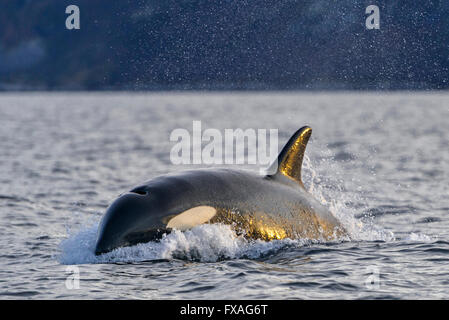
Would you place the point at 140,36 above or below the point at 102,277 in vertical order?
above

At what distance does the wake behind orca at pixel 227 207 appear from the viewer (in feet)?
38.3

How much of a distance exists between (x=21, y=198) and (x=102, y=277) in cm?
1074

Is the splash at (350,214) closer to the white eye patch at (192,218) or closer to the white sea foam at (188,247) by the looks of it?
the white sea foam at (188,247)

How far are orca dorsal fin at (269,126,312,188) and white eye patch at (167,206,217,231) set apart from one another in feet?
6.68

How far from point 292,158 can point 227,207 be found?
2.19 m

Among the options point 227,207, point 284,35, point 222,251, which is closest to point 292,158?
point 227,207

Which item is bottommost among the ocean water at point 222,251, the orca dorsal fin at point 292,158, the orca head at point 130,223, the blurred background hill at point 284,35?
the ocean water at point 222,251

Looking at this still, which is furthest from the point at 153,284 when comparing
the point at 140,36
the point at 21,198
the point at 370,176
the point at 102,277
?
the point at 140,36

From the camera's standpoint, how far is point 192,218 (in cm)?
1202

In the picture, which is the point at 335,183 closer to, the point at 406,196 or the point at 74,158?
the point at 406,196

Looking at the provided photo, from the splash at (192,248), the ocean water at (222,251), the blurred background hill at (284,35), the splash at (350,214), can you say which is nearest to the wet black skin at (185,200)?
the splash at (192,248)

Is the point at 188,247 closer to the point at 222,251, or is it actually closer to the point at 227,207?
the point at 222,251

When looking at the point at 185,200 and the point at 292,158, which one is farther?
the point at 292,158
